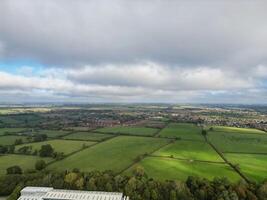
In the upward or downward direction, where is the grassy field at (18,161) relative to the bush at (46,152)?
downward

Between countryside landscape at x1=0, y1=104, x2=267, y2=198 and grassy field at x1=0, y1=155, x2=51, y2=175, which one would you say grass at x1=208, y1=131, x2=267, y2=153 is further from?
grassy field at x1=0, y1=155, x2=51, y2=175

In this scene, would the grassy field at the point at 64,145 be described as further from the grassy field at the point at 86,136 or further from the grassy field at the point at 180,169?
the grassy field at the point at 180,169

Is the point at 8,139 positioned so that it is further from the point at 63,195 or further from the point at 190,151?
the point at 190,151

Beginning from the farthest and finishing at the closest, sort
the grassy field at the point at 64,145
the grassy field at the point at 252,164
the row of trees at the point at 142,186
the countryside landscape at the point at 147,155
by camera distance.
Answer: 1. the grassy field at the point at 64,145
2. the countryside landscape at the point at 147,155
3. the grassy field at the point at 252,164
4. the row of trees at the point at 142,186

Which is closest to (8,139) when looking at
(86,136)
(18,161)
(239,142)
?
(86,136)

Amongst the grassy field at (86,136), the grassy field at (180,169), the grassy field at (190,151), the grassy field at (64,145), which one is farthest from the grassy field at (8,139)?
the grassy field at (190,151)

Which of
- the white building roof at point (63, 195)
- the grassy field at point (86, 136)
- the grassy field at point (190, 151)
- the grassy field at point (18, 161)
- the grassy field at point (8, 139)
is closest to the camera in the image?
the white building roof at point (63, 195)

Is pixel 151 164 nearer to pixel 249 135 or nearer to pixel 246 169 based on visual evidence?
pixel 246 169

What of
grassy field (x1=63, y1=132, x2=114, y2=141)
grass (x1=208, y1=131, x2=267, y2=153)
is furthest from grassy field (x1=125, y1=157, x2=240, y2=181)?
grassy field (x1=63, y1=132, x2=114, y2=141)
